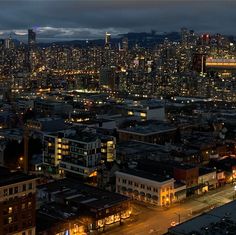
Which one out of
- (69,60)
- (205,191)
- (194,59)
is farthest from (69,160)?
(69,60)

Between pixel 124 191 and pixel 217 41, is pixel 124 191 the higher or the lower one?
the lower one

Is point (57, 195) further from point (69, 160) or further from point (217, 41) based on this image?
point (217, 41)

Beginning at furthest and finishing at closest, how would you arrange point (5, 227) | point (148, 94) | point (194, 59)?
1. point (194, 59)
2. point (148, 94)
3. point (5, 227)

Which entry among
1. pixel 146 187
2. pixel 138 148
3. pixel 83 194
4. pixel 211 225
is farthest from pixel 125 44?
pixel 211 225

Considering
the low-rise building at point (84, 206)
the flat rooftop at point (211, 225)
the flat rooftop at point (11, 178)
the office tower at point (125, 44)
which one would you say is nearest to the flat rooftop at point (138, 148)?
the low-rise building at point (84, 206)

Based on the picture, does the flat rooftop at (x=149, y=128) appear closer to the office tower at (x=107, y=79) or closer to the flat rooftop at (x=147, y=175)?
the flat rooftop at (x=147, y=175)

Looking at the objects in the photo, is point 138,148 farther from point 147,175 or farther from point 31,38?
point 31,38
